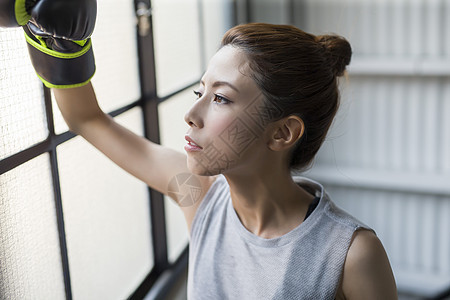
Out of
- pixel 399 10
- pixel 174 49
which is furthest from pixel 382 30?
pixel 174 49

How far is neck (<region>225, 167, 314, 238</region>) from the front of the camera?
128cm

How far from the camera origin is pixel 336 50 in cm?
127

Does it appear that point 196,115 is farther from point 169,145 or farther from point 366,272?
point 169,145

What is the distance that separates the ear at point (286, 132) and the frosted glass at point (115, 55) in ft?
1.86

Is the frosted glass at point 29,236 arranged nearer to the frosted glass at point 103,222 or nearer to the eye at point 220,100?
the frosted glass at point 103,222

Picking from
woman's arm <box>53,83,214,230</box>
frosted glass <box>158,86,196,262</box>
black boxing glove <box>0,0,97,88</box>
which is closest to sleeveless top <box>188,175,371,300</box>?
woman's arm <box>53,83,214,230</box>

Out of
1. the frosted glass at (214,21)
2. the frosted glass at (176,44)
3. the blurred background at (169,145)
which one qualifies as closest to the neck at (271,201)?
the blurred background at (169,145)

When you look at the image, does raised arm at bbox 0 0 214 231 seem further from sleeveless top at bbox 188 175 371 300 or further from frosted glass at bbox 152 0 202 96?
frosted glass at bbox 152 0 202 96

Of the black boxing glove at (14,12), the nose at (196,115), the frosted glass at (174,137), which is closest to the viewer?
the black boxing glove at (14,12)

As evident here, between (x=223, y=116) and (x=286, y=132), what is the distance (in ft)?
0.52

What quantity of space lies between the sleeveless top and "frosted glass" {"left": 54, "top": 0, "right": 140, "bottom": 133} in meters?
0.47

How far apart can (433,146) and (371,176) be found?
1.22ft

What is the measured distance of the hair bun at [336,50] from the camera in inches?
49.5

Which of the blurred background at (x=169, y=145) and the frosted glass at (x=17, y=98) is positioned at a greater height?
the frosted glass at (x=17, y=98)
